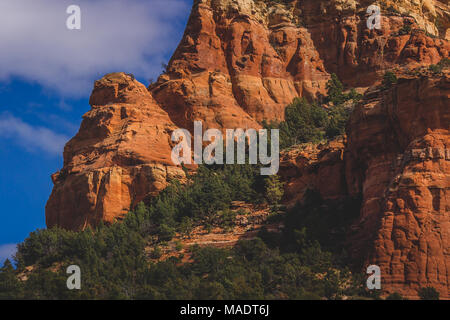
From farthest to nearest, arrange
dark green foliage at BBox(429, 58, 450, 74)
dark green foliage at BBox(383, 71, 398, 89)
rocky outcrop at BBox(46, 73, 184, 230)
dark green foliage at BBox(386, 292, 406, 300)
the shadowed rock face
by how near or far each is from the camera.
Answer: rocky outcrop at BBox(46, 73, 184, 230), dark green foliage at BBox(383, 71, 398, 89), dark green foliage at BBox(429, 58, 450, 74), the shadowed rock face, dark green foliage at BBox(386, 292, 406, 300)

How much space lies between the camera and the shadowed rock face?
5231cm

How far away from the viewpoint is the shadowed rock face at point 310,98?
52312 mm

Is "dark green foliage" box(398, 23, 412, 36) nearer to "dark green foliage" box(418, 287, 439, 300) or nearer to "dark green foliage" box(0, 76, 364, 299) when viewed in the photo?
"dark green foliage" box(0, 76, 364, 299)

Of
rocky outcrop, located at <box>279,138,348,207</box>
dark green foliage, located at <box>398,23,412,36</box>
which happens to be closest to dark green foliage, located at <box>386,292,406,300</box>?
rocky outcrop, located at <box>279,138,348,207</box>

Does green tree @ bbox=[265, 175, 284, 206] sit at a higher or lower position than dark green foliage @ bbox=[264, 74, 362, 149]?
lower

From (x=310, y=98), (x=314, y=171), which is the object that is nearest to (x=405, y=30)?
(x=310, y=98)

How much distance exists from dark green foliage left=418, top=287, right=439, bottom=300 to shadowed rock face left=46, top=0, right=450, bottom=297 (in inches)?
29.7

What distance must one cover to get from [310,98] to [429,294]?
45712 mm

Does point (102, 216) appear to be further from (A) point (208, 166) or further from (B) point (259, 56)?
(B) point (259, 56)

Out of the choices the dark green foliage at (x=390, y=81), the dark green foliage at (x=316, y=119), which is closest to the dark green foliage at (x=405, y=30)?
the dark green foliage at (x=316, y=119)

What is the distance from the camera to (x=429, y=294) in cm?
4819

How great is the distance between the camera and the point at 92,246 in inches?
2452

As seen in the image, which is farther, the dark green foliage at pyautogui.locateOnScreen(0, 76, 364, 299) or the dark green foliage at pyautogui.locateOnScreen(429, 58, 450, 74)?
the dark green foliage at pyautogui.locateOnScreen(429, 58, 450, 74)

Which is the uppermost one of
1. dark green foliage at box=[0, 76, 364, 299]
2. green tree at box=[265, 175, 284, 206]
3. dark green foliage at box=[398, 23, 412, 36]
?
dark green foliage at box=[398, 23, 412, 36]
